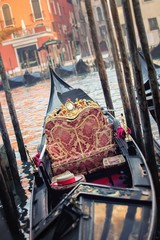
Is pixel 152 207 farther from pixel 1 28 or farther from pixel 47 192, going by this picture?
pixel 1 28

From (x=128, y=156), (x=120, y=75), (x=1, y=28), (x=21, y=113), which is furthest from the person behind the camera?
(x=1, y=28)

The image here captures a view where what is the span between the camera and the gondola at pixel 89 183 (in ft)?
8.04

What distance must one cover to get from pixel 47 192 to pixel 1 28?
20.7m

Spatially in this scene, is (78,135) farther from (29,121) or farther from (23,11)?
(23,11)

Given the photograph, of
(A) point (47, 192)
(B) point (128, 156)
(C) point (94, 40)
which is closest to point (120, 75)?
(C) point (94, 40)

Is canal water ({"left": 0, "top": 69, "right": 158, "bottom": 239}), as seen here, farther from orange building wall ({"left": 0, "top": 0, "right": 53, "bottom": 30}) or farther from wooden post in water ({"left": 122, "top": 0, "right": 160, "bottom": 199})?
orange building wall ({"left": 0, "top": 0, "right": 53, "bottom": 30})

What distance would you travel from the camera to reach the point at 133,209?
2.57 m

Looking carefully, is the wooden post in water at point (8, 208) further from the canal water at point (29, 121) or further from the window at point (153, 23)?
the window at point (153, 23)

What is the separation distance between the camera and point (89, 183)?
2.79 m

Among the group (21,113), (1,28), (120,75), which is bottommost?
(21,113)

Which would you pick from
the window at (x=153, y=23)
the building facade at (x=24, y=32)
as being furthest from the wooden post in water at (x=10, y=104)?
the window at (x=153, y=23)

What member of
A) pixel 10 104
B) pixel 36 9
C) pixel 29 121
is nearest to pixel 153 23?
pixel 36 9

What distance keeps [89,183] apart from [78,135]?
59.0 inches

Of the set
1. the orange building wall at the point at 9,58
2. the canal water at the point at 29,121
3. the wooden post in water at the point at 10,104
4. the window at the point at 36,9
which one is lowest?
the canal water at the point at 29,121
